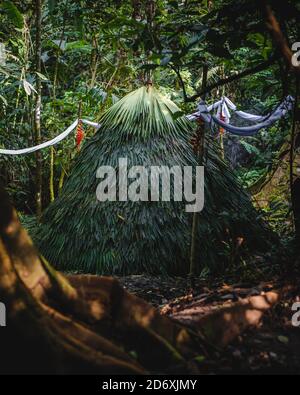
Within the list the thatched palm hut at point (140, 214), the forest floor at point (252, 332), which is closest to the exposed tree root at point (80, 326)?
the forest floor at point (252, 332)

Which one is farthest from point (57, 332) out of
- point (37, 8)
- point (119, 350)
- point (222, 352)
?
point (37, 8)

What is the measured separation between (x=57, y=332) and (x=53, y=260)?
2875mm

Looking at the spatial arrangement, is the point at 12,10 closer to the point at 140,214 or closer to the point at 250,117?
the point at 140,214

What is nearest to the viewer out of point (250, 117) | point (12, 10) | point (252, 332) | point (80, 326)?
point (80, 326)

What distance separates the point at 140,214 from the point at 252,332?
2.15m

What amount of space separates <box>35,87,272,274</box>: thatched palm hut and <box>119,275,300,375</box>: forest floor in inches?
24.1

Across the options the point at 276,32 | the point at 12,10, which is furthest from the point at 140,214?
the point at 276,32

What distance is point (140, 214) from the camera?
4445 mm

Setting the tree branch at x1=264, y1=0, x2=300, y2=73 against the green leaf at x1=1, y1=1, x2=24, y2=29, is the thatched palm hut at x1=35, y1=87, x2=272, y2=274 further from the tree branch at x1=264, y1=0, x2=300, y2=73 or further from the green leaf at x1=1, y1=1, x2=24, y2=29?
the tree branch at x1=264, y1=0, x2=300, y2=73

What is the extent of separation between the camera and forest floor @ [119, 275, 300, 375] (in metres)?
2.14

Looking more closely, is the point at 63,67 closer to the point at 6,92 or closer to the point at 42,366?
the point at 6,92

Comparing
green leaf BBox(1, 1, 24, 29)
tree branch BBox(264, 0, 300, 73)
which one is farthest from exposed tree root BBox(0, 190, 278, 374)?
green leaf BBox(1, 1, 24, 29)

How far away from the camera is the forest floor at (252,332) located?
7.02 feet

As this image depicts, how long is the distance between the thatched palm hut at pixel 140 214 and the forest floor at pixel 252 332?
0.61m
